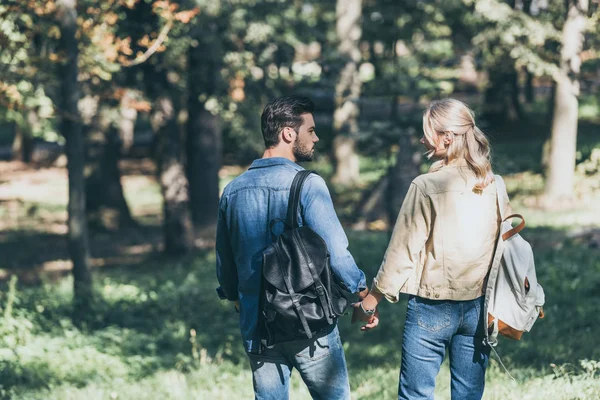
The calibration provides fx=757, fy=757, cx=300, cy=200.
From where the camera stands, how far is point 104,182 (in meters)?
19.2

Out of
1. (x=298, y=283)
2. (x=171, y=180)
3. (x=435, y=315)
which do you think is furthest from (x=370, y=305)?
(x=171, y=180)

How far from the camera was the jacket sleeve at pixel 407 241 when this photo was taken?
368 cm

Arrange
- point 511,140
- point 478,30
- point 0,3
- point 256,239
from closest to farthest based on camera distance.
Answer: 1. point 256,239
2. point 0,3
3. point 478,30
4. point 511,140

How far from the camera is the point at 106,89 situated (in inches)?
488

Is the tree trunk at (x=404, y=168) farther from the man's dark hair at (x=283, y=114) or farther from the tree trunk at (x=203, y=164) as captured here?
the man's dark hair at (x=283, y=114)

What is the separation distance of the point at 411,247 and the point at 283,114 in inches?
35.2

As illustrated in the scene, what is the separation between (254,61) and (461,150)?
12272 mm

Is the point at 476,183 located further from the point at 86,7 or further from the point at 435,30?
the point at 435,30

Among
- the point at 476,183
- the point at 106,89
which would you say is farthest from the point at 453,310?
the point at 106,89

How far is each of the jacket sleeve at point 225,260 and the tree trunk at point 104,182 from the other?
1534 cm

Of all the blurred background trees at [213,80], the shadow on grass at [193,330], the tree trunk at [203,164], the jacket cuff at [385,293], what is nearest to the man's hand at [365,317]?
the jacket cuff at [385,293]

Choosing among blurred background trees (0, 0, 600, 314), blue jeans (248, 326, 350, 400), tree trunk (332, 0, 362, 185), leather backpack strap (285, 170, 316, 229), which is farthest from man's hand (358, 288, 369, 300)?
tree trunk (332, 0, 362, 185)

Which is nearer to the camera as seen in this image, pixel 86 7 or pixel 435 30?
pixel 86 7

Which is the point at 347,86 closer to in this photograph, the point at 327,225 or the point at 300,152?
the point at 300,152
